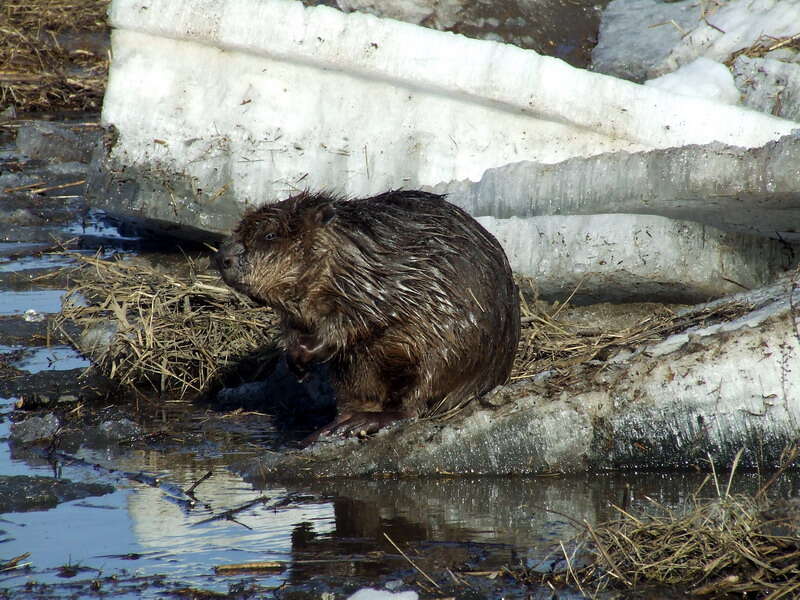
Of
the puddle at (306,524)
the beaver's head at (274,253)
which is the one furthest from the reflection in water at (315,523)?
the beaver's head at (274,253)

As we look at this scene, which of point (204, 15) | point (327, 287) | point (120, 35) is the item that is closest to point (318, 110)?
point (204, 15)

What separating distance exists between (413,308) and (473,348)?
0.28m

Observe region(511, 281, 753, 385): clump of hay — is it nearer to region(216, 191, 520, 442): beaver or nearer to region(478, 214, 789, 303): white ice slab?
region(478, 214, 789, 303): white ice slab

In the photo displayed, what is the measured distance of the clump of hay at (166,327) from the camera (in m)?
5.41

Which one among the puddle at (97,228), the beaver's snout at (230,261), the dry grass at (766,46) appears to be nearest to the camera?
the beaver's snout at (230,261)

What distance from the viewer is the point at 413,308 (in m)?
4.42

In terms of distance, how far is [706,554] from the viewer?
3.01 meters

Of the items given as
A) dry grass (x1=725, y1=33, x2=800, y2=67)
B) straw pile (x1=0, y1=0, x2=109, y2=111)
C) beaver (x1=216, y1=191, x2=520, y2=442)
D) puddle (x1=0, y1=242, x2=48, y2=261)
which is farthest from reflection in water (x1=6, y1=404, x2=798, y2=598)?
straw pile (x1=0, y1=0, x2=109, y2=111)

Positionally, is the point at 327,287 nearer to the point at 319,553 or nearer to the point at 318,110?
the point at 319,553

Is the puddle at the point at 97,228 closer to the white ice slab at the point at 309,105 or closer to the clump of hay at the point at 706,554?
the white ice slab at the point at 309,105

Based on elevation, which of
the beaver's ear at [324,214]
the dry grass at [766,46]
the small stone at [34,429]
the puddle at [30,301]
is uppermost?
the dry grass at [766,46]

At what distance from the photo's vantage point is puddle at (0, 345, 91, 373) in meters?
5.50

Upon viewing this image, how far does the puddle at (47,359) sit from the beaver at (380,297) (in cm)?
152

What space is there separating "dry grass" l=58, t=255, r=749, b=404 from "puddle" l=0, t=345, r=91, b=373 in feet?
0.33
